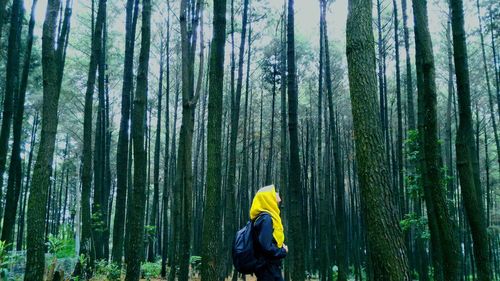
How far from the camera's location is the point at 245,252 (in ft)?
10.0

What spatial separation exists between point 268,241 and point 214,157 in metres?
1.20

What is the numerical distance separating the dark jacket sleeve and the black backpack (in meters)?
0.09

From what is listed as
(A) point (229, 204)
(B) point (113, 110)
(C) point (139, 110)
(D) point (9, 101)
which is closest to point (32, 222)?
(C) point (139, 110)

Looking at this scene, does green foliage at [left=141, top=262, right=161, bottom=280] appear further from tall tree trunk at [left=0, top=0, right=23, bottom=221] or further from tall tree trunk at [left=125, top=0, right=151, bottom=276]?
tall tree trunk at [left=125, top=0, right=151, bottom=276]

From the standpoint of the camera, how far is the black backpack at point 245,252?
3027 mm

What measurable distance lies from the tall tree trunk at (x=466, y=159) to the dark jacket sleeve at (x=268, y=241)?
1679mm

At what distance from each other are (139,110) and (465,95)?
125 inches

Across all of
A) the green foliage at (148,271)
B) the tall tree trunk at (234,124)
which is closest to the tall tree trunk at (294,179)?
the tall tree trunk at (234,124)

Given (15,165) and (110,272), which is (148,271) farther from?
(15,165)

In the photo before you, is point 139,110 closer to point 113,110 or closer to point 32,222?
point 32,222

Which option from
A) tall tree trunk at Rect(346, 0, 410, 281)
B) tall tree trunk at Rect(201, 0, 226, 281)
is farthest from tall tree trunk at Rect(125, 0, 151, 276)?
tall tree trunk at Rect(346, 0, 410, 281)

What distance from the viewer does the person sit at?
298 cm

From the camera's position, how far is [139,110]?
4.53 metres

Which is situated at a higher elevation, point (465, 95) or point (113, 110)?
point (113, 110)
